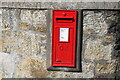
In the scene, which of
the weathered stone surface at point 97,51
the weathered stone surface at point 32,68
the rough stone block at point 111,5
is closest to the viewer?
the rough stone block at point 111,5

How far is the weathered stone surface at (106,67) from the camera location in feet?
11.0

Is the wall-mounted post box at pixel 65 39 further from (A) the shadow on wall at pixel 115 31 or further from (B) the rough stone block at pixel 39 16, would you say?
(A) the shadow on wall at pixel 115 31

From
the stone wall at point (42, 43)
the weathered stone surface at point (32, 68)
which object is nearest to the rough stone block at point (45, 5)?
the stone wall at point (42, 43)

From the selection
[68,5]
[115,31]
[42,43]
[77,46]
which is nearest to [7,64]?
[42,43]

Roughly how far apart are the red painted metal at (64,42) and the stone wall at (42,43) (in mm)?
146

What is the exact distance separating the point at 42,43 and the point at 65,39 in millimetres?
355

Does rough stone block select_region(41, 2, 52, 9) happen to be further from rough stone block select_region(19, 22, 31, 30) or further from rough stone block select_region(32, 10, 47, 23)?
rough stone block select_region(19, 22, 31, 30)

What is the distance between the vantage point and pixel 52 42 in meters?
3.28

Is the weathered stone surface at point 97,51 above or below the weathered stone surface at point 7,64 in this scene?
above

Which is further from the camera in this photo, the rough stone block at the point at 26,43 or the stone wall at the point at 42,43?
the rough stone block at the point at 26,43

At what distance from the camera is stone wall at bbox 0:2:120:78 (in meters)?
3.25

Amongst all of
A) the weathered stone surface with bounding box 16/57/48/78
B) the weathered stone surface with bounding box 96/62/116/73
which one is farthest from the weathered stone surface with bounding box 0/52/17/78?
the weathered stone surface with bounding box 96/62/116/73

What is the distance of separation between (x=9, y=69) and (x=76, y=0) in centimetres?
139

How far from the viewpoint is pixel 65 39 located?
321 centimetres
